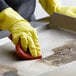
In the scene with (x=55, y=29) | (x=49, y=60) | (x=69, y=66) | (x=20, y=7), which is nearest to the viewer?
(x=69, y=66)

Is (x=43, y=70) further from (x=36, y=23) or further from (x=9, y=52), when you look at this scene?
(x=36, y=23)

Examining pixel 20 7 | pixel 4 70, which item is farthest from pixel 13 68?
pixel 20 7

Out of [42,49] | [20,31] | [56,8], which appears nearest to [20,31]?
[20,31]

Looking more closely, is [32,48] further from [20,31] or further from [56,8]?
[56,8]

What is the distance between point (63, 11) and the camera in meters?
0.98

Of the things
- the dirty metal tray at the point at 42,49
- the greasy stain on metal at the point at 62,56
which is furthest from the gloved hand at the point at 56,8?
the greasy stain on metal at the point at 62,56

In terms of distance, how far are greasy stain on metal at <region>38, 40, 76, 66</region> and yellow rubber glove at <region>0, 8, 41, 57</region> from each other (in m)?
0.05

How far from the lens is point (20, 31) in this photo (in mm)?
717

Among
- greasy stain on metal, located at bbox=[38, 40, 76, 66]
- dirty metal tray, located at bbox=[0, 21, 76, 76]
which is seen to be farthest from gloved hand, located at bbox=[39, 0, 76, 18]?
greasy stain on metal, located at bbox=[38, 40, 76, 66]

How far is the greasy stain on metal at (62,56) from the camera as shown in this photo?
2.07 feet

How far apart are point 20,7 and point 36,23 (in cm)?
15

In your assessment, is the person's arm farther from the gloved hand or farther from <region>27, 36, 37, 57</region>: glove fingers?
the gloved hand

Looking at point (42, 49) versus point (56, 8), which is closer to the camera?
point (42, 49)

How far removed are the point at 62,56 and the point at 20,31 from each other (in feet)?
0.58
